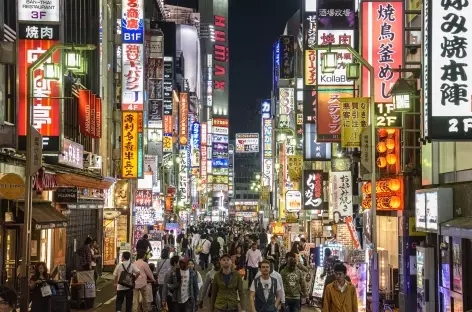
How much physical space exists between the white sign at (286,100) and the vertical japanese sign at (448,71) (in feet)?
163

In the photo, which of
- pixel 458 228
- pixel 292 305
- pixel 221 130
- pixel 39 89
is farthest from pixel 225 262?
pixel 221 130

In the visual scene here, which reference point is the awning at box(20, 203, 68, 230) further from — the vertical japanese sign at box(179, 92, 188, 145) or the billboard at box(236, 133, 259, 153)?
the billboard at box(236, 133, 259, 153)

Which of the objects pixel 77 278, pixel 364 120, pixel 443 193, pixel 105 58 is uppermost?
pixel 105 58

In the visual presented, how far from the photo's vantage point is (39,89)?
21.8m

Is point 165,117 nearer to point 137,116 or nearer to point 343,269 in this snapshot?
point 137,116

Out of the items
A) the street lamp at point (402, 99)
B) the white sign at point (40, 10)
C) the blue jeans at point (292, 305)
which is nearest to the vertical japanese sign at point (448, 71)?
the blue jeans at point (292, 305)

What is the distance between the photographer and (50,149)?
21.9 meters

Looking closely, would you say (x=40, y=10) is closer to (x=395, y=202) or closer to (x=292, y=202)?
(x=395, y=202)

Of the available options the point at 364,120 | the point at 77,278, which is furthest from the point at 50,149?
the point at 364,120

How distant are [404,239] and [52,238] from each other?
12.2 m

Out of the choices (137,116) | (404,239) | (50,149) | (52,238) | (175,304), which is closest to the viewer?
(175,304)

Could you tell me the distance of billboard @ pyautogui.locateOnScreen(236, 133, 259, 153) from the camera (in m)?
172

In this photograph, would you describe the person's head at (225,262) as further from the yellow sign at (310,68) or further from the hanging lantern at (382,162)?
the yellow sign at (310,68)

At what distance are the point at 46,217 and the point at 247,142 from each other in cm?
14969
